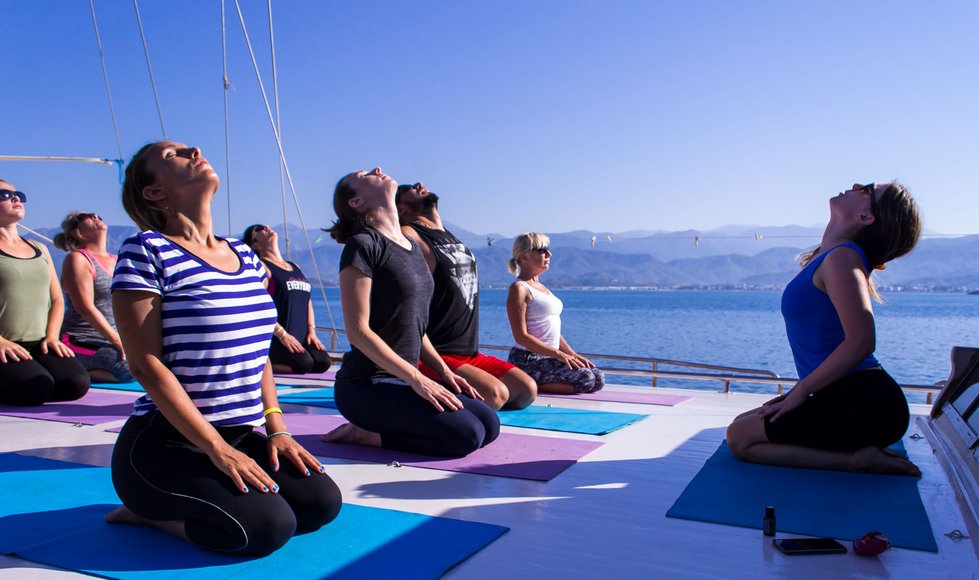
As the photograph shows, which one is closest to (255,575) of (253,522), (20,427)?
(253,522)

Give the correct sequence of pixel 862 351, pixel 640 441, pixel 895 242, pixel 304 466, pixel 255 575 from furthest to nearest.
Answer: pixel 640 441 < pixel 895 242 < pixel 862 351 < pixel 304 466 < pixel 255 575

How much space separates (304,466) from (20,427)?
2.77 meters

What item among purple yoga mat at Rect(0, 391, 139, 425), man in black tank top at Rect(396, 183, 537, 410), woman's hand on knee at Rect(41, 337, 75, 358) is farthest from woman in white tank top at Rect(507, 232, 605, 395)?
woman's hand on knee at Rect(41, 337, 75, 358)

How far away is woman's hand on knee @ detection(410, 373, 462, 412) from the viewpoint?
3105mm

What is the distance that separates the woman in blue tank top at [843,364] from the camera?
114 inches

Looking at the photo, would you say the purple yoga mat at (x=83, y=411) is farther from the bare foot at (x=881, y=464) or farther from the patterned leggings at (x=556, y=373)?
the bare foot at (x=881, y=464)

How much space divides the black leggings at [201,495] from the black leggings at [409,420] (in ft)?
3.61

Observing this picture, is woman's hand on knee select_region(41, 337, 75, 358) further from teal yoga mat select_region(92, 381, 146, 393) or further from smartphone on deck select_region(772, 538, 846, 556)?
smartphone on deck select_region(772, 538, 846, 556)

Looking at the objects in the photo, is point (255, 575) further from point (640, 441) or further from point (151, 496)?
point (640, 441)

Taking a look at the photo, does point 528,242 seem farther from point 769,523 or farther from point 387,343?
point 769,523

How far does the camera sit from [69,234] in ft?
17.4

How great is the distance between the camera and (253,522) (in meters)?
1.89

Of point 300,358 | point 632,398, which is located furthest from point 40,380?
point 632,398

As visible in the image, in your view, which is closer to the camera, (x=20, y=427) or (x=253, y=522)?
(x=253, y=522)
